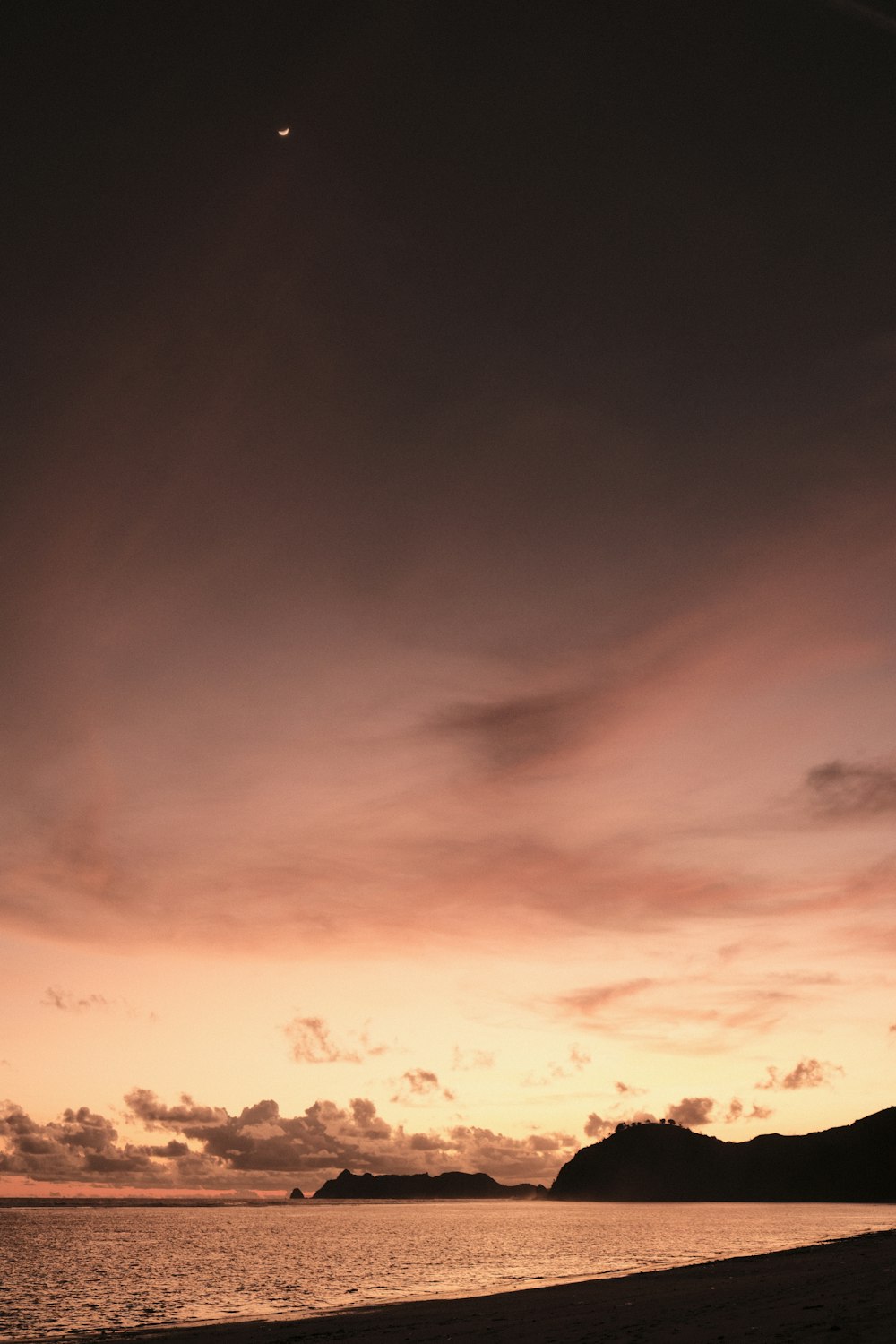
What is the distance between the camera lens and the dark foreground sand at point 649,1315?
2778cm

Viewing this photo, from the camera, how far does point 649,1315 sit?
33.8m

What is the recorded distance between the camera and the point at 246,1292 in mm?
53750

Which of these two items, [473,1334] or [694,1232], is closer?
[473,1334]

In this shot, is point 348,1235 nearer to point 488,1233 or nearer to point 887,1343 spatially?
point 488,1233

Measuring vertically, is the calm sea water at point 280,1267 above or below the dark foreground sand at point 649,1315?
below

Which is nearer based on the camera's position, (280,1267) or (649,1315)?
(649,1315)

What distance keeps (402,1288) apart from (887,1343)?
40679 mm

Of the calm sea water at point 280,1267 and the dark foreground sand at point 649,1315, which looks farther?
the calm sea water at point 280,1267

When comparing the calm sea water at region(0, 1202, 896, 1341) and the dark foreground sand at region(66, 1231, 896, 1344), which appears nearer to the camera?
the dark foreground sand at region(66, 1231, 896, 1344)

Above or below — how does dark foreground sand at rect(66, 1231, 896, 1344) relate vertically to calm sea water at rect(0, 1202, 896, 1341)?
above

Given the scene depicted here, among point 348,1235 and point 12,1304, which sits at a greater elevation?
point 12,1304

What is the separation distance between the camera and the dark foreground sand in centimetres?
2778

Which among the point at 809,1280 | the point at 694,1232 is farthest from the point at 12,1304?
the point at 694,1232

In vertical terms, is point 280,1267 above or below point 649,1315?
below
